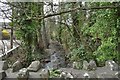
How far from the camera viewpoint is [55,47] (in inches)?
88.4

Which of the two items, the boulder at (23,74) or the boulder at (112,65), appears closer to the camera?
the boulder at (23,74)

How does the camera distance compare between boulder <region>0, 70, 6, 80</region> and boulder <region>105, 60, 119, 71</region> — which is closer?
boulder <region>0, 70, 6, 80</region>

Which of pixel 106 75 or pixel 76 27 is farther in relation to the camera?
pixel 76 27

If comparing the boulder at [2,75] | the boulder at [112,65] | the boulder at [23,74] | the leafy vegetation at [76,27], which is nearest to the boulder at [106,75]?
the boulder at [112,65]

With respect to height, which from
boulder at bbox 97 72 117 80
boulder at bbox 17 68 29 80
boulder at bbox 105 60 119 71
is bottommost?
boulder at bbox 97 72 117 80

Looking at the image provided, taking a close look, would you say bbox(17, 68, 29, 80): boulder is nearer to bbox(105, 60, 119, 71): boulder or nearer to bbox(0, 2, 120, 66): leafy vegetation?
bbox(0, 2, 120, 66): leafy vegetation

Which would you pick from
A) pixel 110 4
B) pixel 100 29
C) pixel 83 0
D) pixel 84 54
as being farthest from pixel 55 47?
pixel 110 4

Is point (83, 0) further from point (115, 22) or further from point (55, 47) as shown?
point (55, 47)

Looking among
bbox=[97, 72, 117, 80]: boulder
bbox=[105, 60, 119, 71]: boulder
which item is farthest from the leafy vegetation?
bbox=[97, 72, 117, 80]: boulder

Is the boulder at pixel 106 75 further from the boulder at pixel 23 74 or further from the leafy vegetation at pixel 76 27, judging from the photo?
the boulder at pixel 23 74

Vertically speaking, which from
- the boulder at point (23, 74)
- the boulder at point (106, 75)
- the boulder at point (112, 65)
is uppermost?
the boulder at point (23, 74)

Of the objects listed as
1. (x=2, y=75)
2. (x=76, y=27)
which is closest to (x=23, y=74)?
(x=2, y=75)

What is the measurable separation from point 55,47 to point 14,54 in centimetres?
59

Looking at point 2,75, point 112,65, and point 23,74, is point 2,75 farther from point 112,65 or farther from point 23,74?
point 112,65
